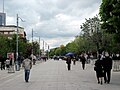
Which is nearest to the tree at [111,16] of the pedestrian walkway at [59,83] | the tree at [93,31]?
the pedestrian walkway at [59,83]

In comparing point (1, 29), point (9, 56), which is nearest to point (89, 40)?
point (9, 56)

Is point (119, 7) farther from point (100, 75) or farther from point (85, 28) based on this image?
point (85, 28)

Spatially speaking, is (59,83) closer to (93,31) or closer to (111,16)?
(111,16)

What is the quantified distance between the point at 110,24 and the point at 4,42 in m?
54.6

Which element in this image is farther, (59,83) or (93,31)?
(93,31)

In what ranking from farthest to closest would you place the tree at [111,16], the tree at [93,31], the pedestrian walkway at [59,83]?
the tree at [93,31] < the tree at [111,16] < the pedestrian walkway at [59,83]

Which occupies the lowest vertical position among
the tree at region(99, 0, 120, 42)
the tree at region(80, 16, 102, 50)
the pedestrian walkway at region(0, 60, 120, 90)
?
the pedestrian walkway at region(0, 60, 120, 90)

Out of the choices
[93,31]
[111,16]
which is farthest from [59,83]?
[93,31]

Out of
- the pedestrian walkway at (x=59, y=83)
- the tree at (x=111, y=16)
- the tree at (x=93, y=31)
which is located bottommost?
the pedestrian walkway at (x=59, y=83)

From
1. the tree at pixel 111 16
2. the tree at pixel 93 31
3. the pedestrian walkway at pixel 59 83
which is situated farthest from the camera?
the tree at pixel 93 31

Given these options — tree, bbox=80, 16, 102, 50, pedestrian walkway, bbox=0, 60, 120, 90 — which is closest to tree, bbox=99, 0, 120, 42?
pedestrian walkway, bbox=0, 60, 120, 90

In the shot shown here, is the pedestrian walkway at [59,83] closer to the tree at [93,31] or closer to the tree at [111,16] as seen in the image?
the tree at [111,16]

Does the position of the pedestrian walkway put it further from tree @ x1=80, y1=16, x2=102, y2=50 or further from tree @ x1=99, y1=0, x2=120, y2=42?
tree @ x1=80, y1=16, x2=102, y2=50

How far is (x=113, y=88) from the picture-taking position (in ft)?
62.8
